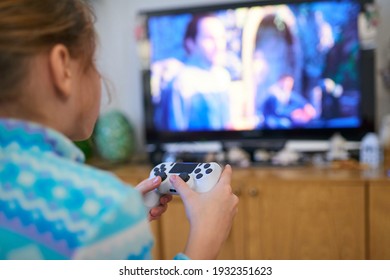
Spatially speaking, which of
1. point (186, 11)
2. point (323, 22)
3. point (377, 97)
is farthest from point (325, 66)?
point (186, 11)

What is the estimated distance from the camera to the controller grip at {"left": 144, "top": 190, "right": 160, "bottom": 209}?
0.66 m

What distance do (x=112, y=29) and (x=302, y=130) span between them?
0.91 metres

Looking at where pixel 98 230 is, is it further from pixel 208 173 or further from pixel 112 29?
pixel 112 29

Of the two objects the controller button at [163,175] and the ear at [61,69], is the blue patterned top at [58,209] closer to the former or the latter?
the ear at [61,69]

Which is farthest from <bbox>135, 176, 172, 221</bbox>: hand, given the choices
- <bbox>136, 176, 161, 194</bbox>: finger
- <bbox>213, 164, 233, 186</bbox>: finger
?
<bbox>213, 164, 233, 186</bbox>: finger

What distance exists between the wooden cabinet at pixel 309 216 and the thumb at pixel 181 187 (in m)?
0.74

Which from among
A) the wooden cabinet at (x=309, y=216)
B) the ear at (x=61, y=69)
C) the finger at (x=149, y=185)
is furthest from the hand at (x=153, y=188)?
the wooden cabinet at (x=309, y=216)

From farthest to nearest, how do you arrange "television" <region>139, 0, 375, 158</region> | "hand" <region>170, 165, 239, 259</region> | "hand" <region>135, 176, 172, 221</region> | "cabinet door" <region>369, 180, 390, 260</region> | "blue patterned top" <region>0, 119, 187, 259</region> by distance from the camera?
1. "television" <region>139, 0, 375, 158</region>
2. "cabinet door" <region>369, 180, 390, 260</region>
3. "hand" <region>135, 176, 172, 221</region>
4. "hand" <region>170, 165, 239, 259</region>
5. "blue patterned top" <region>0, 119, 187, 259</region>

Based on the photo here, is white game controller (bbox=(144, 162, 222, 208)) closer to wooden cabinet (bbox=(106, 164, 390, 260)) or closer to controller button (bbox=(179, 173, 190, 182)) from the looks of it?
controller button (bbox=(179, 173, 190, 182))

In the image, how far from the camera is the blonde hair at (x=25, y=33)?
421 mm

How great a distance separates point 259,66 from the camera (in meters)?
1.53

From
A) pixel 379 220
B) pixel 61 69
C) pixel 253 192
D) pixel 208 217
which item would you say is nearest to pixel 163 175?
pixel 208 217

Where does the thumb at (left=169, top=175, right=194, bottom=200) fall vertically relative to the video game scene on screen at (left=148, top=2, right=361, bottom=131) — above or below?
below
